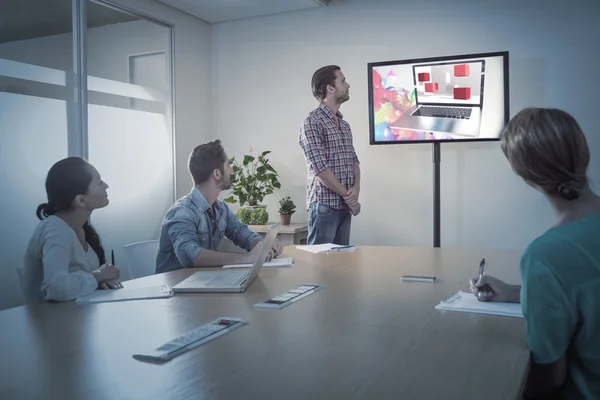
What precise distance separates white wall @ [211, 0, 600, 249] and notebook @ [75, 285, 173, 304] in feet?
10.2

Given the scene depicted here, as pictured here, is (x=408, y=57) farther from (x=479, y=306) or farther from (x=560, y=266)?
(x=560, y=266)

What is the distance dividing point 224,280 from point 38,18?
2717 millimetres

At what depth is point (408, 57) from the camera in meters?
4.56

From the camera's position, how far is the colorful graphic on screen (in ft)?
13.2

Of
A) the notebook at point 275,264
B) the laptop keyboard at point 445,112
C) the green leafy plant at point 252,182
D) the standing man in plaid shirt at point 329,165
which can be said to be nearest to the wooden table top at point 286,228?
the green leafy plant at point 252,182

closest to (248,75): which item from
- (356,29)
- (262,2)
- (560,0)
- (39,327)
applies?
(262,2)

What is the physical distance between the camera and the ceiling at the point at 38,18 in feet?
11.4

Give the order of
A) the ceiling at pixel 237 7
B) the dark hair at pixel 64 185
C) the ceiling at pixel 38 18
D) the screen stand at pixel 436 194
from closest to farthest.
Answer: the dark hair at pixel 64 185 → the ceiling at pixel 38 18 → the screen stand at pixel 436 194 → the ceiling at pixel 237 7

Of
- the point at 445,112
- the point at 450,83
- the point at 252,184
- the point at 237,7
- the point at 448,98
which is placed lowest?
the point at 252,184

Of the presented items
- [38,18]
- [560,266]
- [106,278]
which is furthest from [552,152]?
[38,18]

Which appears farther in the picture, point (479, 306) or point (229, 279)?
point (229, 279)

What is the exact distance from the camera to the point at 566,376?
3.86 ft

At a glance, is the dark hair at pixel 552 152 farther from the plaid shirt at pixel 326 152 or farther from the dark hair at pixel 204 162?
the plaid shirt at pixel 326 152

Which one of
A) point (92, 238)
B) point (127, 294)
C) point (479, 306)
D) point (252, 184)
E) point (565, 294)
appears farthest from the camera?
point (252, 184)
